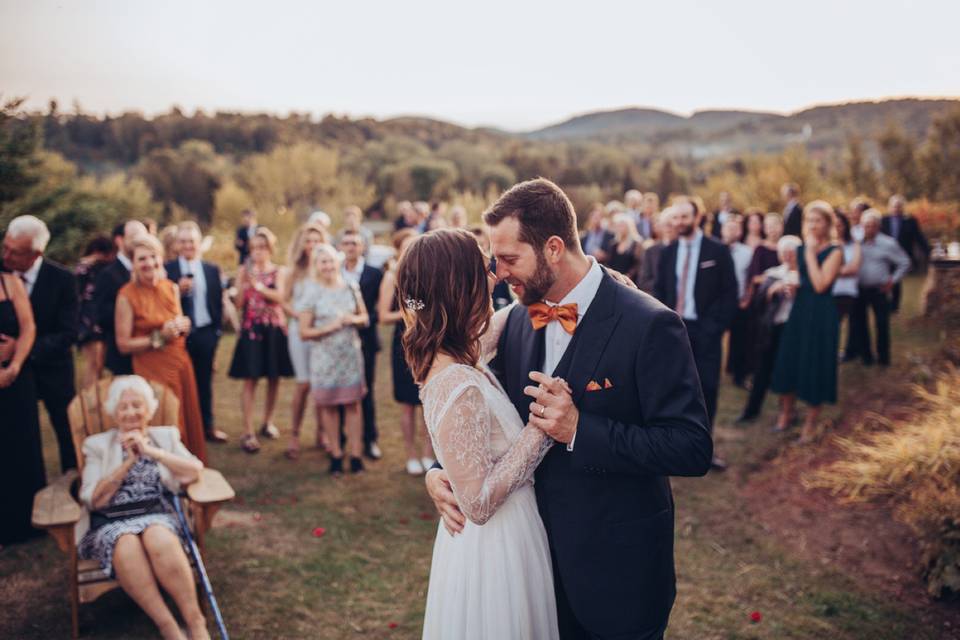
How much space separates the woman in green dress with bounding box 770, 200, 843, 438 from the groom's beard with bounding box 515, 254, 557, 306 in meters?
4.83

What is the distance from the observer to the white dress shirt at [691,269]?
571 cm

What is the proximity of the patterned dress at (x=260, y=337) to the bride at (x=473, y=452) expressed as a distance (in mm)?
4832

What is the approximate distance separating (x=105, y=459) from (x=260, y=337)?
2.85 m

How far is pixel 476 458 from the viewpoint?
78.8 inches

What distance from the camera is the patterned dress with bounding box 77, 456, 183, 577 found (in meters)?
3.57

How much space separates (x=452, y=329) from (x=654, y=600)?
3.44 ft

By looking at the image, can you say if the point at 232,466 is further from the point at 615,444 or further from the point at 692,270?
the point at 615,444

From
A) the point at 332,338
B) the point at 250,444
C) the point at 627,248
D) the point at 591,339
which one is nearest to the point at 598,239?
the point at 627,248

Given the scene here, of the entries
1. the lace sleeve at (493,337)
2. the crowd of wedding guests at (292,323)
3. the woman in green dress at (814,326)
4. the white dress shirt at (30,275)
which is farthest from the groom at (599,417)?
the woman in green dress at (814,326)

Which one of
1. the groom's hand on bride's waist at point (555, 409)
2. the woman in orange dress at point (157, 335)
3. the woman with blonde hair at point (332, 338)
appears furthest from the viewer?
the woman with blonde hair at point (332, 338)

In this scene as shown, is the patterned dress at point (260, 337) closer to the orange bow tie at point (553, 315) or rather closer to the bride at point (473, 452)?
the bride at point (473, 452)

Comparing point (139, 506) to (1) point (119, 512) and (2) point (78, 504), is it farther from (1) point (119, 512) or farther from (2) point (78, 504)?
(2) point (78, 504)

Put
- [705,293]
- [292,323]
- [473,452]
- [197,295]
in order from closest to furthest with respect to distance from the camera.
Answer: [473,452]
[705,293]
[197,295]
[292,323]

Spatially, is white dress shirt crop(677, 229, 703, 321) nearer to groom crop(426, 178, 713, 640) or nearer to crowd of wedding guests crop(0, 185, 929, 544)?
crowd of wedding guests crop(0, 185, 929, 544)
